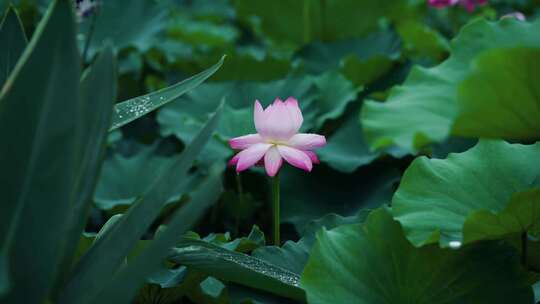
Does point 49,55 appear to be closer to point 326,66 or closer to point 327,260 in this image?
point 327,260

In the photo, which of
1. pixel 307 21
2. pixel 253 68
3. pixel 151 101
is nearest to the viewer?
pixel 151 101

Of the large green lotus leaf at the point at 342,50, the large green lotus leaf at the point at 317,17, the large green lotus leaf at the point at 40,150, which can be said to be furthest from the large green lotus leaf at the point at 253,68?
the large green lotus leaf at the point at 40,150

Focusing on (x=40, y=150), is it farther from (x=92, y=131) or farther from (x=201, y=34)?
(x=201, y=34)

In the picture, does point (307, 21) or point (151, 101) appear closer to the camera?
point (151, 101)

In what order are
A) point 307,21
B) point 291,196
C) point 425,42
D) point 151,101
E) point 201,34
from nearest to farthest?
point 151,101 < point 291,196 < point 425,42 < point 307,21 < point 201,34

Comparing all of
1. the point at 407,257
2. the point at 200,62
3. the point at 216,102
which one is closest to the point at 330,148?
the point at 216,102

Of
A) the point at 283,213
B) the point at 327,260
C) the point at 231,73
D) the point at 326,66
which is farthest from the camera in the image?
the point at 326,66

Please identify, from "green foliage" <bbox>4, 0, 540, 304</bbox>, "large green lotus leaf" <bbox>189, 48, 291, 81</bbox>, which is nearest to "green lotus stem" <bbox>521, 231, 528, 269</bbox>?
"green foliage" <bbox>4, 0, 540, 304</bbox>

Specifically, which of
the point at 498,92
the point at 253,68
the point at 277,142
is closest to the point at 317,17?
the point at 253,68
